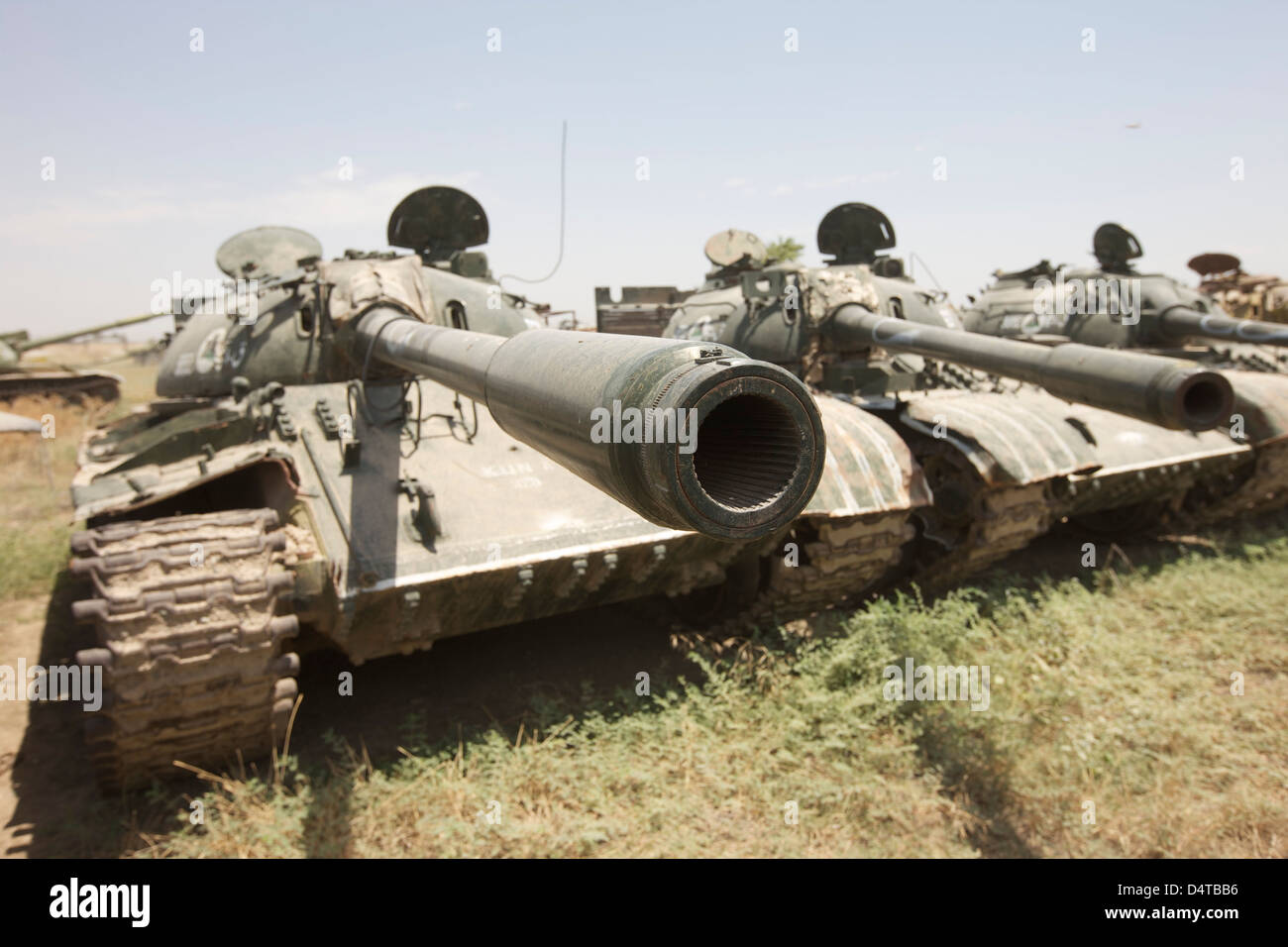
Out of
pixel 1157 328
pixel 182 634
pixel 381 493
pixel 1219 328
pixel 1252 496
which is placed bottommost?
pixel 1252 496

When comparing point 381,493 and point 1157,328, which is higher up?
point 1157,328

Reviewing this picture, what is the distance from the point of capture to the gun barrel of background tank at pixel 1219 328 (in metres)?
6.72

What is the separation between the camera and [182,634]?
3779mm

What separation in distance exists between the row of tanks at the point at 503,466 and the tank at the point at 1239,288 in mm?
8490

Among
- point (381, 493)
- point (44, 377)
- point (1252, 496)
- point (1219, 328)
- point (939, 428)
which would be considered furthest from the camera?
point (44, 377)

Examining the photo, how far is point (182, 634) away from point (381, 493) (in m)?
1.37

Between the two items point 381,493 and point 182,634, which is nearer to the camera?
point 182,634

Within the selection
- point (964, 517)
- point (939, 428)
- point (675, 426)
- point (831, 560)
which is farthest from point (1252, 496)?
point (675, 426)

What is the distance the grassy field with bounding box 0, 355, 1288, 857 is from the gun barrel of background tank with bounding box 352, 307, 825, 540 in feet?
8.93

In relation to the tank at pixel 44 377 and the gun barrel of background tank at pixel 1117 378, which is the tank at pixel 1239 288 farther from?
the tank at pixel 44 377

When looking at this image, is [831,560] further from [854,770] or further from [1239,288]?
[1239,288]

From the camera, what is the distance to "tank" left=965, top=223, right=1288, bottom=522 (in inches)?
340

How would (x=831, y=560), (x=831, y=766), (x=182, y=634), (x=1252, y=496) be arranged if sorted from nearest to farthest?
1. (x=182, y=634)
2. (x=831, y=766)
3. (x=831, y=560)
4. (x=1252, y=496)
